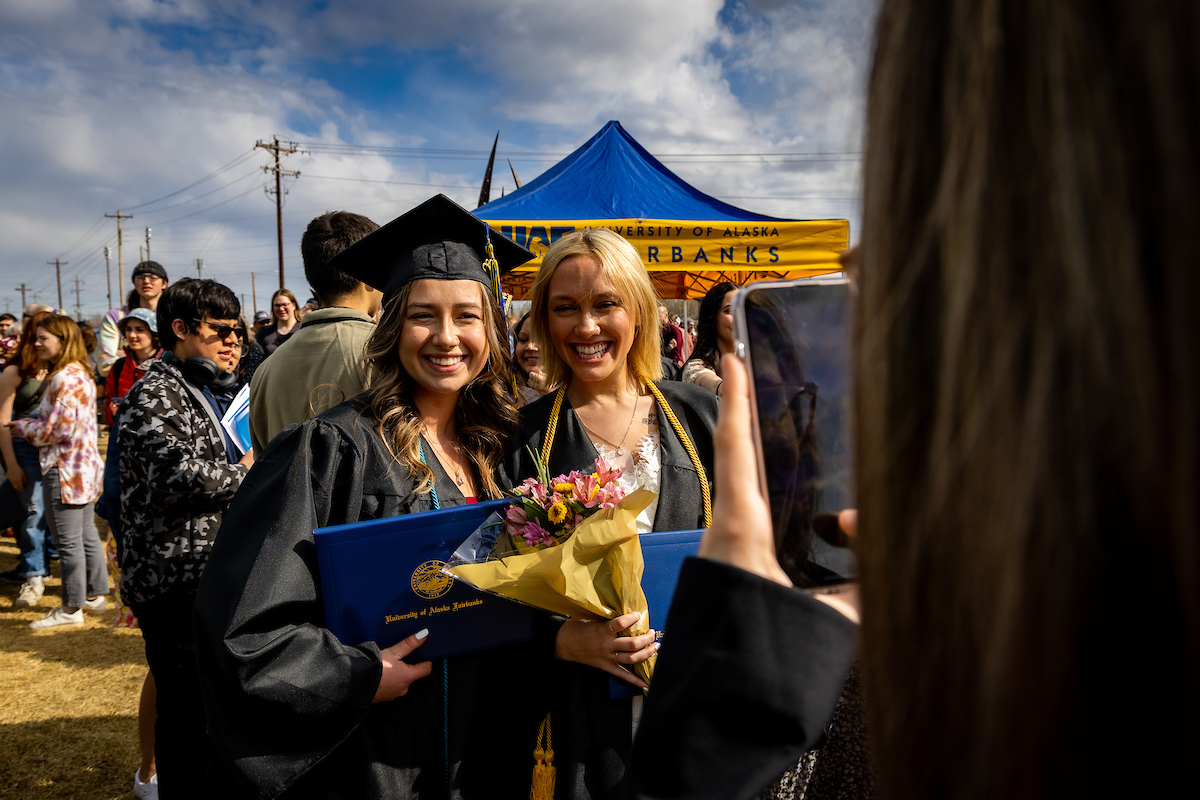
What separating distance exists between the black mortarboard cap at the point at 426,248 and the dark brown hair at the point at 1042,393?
5.79 ft

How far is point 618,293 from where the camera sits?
2252 millimetres

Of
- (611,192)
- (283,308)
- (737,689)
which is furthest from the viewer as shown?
(283,308)

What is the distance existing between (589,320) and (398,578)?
41.7 inches

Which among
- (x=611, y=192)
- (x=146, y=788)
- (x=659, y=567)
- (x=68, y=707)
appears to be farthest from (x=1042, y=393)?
(x=611, y=192)

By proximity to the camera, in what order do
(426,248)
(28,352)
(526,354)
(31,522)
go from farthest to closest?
1. (31,522)
2. (526,354)
3. (28,352)
4. (426,248)

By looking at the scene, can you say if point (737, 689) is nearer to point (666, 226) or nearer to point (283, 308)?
point (666, 226)

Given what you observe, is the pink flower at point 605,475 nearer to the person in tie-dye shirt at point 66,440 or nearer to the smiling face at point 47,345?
the person in tie-dye shirt at point 66,440

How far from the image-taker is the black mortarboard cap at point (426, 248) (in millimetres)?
2064

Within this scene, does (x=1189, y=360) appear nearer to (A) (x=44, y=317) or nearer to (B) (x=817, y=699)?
(B) (x=817, y=699)

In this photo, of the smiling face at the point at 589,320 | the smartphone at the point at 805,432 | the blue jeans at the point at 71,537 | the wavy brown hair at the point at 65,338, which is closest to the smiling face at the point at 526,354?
the smiling face at the point at 589,320

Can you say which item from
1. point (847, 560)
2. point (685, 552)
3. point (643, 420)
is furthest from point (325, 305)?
point (847, 560)

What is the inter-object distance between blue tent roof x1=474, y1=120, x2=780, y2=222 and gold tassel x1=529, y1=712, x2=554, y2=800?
→ 4650 mm

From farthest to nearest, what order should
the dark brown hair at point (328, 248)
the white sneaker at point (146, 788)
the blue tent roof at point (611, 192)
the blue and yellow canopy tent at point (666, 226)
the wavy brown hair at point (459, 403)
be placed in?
the blue tent roof at point (611, 192) → the blue and yellow canopy tent at point (666, 226) → the white sneaker at point (146, 788) → the dark brown hair at point (328, 248) → the wavy brown hair at point (459, 403)

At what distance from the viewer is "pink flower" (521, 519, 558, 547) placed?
5.08 ft
